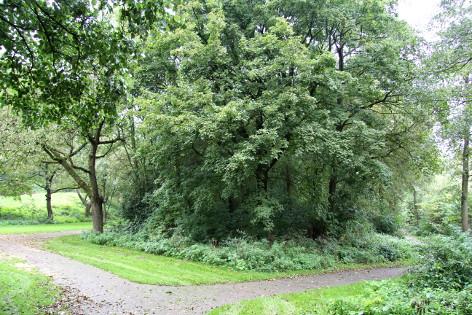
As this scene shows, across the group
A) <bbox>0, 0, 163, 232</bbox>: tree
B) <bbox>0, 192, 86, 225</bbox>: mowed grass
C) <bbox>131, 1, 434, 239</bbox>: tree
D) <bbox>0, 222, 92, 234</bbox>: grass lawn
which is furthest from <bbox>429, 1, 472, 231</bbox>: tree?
<bbox>0, 192, 86, 225</bbox>: mowed grass

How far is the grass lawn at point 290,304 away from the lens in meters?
6.93

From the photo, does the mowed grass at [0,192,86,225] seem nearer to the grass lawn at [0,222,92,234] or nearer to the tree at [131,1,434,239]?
the grass lawn at [0,222,92,234]

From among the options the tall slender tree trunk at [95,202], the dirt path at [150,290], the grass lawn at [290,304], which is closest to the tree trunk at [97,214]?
the tall slender tree trunk at [95,202]

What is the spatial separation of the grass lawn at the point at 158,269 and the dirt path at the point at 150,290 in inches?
17.7

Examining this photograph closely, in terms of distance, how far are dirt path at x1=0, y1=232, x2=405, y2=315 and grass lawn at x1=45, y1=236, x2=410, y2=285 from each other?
45 centimetres

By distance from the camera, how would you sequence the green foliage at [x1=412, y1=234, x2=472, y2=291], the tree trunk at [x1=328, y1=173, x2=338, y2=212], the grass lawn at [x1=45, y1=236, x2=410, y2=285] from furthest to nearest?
1. the tree trunk at [x1=328, y1=173, x2=338, y2=212]
2. the grass lawn at [x1=45, y1=236, x2=410, y2=285]
3. the green foliage at [x1=412, y1=234, x2=472, y2=291]

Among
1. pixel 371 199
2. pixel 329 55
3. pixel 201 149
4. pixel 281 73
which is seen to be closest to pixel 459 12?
pixel 329 55

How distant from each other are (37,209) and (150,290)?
33.6 m

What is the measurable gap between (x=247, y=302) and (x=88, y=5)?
6966mm

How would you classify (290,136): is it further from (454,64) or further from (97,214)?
(97,214)

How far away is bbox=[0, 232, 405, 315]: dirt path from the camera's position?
7.83 meters

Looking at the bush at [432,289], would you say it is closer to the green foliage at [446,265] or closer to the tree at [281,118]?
the green foliage at [446,265]

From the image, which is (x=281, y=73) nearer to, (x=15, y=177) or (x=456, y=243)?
(x=456, y=243)

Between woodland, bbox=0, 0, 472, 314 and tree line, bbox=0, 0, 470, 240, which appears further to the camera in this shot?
tree line, bbox=0, 0, 470, 240
